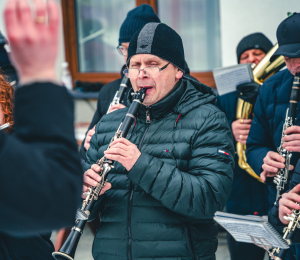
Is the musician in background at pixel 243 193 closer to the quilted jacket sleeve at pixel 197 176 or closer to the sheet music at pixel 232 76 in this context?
the sheet music at pixel 232 76

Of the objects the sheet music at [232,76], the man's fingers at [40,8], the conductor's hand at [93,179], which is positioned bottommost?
the conductor's hand at [93,179]

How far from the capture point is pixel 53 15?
684mm

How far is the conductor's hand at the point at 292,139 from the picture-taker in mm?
1965

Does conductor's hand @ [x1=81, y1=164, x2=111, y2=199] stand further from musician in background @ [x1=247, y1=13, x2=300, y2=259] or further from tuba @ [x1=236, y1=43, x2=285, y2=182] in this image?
tuba @ [x1=236, y1=43, x2=285, y2=182]

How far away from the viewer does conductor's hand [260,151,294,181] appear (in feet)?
6.75

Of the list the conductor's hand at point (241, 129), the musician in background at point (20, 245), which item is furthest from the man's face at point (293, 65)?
the musician in background at point (20, 245)

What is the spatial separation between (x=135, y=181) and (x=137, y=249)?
31 centimetres

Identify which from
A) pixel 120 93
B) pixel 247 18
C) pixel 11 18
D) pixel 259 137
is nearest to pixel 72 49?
pixel 247 18

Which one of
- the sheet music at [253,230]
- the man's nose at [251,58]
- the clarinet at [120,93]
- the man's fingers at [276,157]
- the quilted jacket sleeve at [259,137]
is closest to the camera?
the sheet music at [253,230]

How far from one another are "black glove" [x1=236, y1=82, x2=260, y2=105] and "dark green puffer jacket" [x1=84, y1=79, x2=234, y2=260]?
88 cm

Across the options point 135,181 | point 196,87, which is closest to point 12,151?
point 135,181

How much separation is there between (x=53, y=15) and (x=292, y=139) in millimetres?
1612

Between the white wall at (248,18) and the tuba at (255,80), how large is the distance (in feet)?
3.89

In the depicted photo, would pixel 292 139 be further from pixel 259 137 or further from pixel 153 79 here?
pixel 153 79
